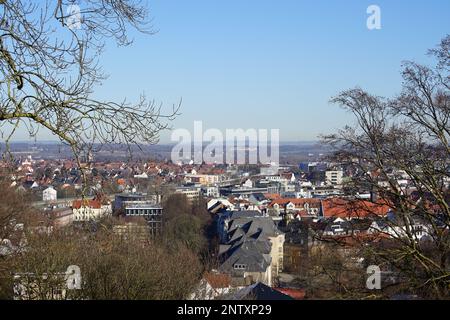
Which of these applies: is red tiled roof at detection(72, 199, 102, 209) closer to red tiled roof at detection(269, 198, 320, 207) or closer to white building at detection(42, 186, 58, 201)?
white building at detection(42, 186, 58, 201)

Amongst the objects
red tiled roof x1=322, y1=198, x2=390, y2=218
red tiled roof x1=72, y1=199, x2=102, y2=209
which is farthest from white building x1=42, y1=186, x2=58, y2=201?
red tiled roof x1=72, y1=199, x2=102, y2=209

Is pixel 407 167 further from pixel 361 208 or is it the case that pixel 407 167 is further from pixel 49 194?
pixel 49 194

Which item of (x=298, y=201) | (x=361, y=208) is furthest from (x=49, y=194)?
(x=361, y=208)

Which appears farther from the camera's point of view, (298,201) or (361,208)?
(298,201)

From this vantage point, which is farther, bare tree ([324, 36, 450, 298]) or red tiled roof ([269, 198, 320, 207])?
red tiled roof ([269, 198, 320, 207])

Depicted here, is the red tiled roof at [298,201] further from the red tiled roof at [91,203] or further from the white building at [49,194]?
the red tiled roof at [91,203]

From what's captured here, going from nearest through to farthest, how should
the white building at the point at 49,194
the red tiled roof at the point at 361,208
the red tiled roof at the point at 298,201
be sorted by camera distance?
the red tiled roof at the point at 361,208
the white building at the point at 49,194
the red tiled roof at the point at 298,201

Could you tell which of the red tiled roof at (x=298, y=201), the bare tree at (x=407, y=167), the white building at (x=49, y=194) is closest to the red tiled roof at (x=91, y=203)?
the bare tree at (x=407, y=167)

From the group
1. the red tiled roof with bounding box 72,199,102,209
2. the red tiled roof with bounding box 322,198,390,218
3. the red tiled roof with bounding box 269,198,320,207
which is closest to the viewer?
the red tiled roof with bounding box 72,199,102,209

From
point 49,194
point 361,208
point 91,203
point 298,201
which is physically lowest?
point 298,201

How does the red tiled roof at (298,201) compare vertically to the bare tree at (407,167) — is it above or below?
below

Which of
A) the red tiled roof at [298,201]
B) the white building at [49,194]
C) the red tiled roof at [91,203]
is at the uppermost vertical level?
the red tiled roof at [91,203]

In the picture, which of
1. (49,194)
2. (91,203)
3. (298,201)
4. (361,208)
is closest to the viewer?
(91,203)
